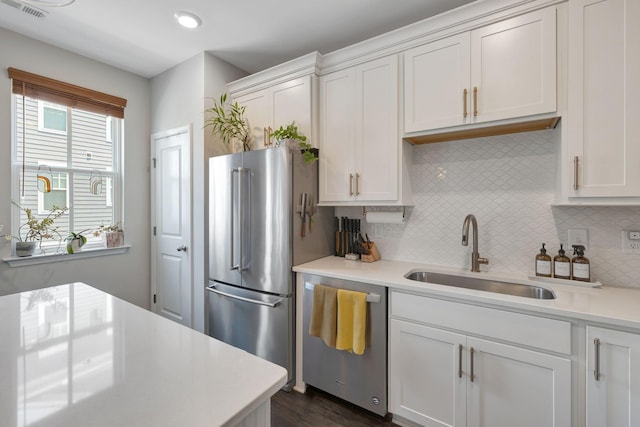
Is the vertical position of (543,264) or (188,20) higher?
(188,20)

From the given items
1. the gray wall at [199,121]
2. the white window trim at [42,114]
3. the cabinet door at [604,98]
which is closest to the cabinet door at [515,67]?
the cabinet door at [604,98]

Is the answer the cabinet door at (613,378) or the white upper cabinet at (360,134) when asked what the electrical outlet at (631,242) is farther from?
the white upper cabinet at (360,134)

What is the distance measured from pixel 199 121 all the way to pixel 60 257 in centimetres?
177

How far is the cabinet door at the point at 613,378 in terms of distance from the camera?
1.25m

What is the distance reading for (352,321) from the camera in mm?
1906

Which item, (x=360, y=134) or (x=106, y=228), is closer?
(x=360, y=134)

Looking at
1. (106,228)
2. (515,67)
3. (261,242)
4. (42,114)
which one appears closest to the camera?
(515,67)

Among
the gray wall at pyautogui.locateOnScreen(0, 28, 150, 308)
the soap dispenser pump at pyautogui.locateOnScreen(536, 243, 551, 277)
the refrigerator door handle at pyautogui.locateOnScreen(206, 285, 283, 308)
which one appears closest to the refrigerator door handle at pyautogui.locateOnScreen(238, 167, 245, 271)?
the refrigerator door handle at pyautogui.locateOnScreen(206, 285, 283, 308)

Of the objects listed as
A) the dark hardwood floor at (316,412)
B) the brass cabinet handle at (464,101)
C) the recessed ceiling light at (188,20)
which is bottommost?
the dark hardwood floor at (316,412)

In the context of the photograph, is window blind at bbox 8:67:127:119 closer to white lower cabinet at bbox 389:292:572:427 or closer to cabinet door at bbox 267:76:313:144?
cabinet door at bbox 267:76:313:144

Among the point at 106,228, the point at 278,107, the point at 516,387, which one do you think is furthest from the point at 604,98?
the point at 106,228

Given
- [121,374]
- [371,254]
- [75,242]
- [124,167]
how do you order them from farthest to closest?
[124,167], [75,242], [371,254], [121,374]

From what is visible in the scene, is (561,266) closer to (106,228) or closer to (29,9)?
(106,228)

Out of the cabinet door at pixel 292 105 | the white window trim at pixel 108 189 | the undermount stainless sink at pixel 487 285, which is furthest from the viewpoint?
the white window trim at pixel 108 189
